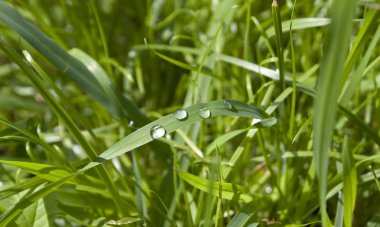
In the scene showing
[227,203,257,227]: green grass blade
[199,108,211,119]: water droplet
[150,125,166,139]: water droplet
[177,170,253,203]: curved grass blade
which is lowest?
[227,203,257,227]: green grass blade

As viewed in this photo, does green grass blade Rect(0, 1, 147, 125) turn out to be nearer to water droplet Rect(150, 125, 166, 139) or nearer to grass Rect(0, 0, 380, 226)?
grass Rect(0, 0, 380, 226)

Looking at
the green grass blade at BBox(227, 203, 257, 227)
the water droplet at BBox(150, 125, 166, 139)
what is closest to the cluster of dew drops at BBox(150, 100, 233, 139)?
the water droplet at BBox(150, 125, 166, 139)

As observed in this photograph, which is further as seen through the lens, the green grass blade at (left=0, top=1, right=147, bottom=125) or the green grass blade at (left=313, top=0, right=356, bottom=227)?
the green grass blade at (left=0, top=1, right=147, bottom=125)

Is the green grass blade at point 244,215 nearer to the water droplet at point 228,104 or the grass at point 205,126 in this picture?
the grass at point 205,126

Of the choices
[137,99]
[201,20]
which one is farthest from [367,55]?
[137,99]

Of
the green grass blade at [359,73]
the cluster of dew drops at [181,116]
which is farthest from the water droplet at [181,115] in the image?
the green grass blade at [359,73]

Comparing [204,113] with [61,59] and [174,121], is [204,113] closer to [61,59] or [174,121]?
[174,121]

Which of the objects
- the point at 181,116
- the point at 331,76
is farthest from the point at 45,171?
the point at 331,76

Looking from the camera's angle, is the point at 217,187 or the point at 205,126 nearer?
the point at 217,187

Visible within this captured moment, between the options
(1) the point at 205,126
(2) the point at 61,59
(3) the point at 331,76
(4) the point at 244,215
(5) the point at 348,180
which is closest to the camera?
(3) the point at 331,76
